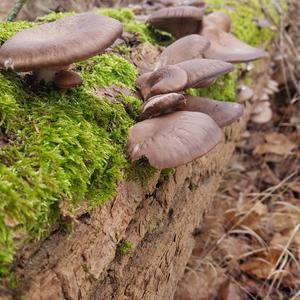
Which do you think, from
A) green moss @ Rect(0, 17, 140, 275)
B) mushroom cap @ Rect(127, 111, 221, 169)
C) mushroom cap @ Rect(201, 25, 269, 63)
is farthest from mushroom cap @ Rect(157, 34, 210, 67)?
mushroom cap @ Rect(127, 111, 221, 169)

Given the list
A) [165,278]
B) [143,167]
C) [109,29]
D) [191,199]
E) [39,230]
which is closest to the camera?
[39,230]

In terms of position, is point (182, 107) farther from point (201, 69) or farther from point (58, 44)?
point (58, 44)

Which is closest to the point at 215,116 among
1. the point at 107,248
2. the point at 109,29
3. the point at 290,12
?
the point at 109,29

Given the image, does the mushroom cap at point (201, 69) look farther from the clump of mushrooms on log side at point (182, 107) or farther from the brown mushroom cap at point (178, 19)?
the brown mushroom cap at point (178, 19)

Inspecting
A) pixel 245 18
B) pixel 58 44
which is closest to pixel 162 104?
pixel 58 44

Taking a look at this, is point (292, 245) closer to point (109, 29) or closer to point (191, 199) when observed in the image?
point (191, 199)
